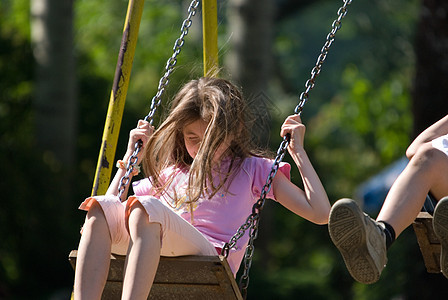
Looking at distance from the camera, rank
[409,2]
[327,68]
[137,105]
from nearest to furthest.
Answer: [137,105] < [409,2] < [327,68]

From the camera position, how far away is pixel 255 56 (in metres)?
9.48

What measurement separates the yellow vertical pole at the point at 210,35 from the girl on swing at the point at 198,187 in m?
0.39

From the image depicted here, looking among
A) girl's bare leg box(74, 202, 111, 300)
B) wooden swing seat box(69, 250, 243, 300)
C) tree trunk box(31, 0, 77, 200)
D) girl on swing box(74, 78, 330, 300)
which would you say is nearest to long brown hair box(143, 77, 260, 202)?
girl on swing box(74, 78, 330, 300)

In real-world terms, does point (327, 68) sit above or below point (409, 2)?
below

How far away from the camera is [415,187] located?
11.1 feet

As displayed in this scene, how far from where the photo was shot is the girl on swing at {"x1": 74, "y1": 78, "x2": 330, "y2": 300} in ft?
10.4

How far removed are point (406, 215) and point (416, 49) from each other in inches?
164

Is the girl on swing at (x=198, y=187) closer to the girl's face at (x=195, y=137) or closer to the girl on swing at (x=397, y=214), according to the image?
the girl's face at (x=195, y=137)

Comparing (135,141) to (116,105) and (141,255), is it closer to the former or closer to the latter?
(116,105)

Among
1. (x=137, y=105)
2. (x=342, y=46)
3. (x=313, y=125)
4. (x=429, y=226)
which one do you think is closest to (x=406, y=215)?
(x=429, y=226)

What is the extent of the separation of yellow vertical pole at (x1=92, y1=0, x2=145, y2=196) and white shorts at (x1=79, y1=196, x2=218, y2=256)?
0.65 metres

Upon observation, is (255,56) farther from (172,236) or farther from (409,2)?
(409,2)

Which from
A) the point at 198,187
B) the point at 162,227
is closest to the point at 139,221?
the point at 162,227

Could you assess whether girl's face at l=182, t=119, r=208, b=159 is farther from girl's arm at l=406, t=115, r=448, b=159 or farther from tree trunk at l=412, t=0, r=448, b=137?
tree trunk at l=412, t=0, r=448, b=137
